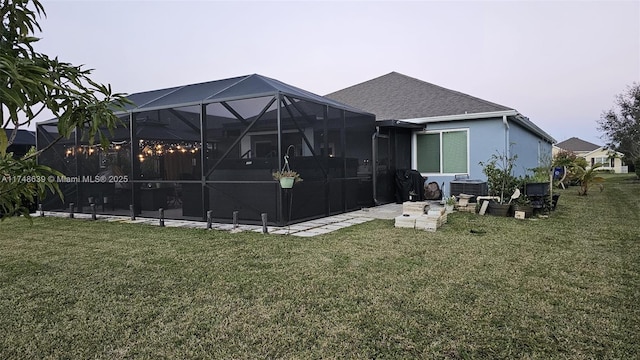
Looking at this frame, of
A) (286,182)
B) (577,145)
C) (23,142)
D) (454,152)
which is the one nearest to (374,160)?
(454,152)

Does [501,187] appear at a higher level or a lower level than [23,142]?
lower

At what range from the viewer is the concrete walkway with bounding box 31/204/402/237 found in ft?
19.9

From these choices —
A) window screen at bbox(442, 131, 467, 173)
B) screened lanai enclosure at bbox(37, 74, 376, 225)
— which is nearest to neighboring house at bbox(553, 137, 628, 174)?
window screen at bbox(442, 131, 467, 173)

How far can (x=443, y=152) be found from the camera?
1031 cm

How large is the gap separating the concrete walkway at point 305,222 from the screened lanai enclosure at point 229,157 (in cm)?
17

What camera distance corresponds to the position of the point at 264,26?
11.8 meters

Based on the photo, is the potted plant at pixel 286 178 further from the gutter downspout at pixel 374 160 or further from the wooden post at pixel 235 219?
the gutter downspout at pixel 374 160

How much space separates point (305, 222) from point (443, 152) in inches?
213

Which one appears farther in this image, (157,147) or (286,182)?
(157,147)

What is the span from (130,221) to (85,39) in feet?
19.5

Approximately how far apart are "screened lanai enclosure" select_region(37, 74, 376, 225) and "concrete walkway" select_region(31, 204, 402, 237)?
0.17 meters

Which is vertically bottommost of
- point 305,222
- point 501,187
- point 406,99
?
point 305,222

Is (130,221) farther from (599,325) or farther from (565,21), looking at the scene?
(565,21)

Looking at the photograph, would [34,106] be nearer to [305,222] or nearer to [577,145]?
[305,222]
